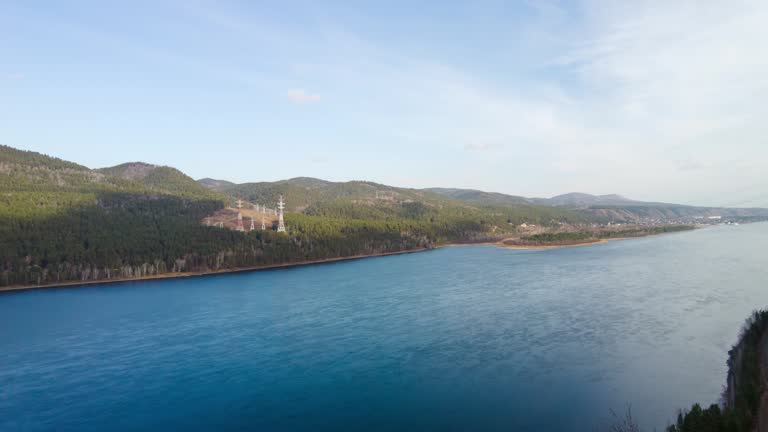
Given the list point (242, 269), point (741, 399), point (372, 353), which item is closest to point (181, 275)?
point (242, 269)

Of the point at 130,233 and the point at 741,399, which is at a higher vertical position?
the point at 130,233

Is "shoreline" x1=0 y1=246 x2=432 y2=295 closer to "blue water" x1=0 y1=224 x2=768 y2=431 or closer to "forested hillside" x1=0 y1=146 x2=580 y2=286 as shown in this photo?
"forested hillside" x1=0 y1=146 x2=580 y2=286

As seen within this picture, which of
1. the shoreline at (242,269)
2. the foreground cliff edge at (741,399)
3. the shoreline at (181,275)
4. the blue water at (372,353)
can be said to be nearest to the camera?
the foreground cliff edge at (741,399)

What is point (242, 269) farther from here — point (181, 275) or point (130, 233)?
point (130, 233)

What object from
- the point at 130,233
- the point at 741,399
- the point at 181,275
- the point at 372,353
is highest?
the point at 130,233

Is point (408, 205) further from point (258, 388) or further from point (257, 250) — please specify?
point (258, 388)

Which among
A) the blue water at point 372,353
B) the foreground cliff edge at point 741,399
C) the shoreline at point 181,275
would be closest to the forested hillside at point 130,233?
the shoreline at point 181,275

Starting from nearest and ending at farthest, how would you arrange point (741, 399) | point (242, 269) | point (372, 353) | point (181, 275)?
point (741, 399) < point (372, 353) < point (181, 275) < point (242, 269)

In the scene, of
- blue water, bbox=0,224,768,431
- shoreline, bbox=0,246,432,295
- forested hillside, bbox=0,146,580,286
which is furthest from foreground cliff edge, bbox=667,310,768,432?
forested hillside, bbox=0,146,580,286

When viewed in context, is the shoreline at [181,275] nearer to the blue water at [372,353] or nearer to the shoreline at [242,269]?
the shoreline at [242,269]
